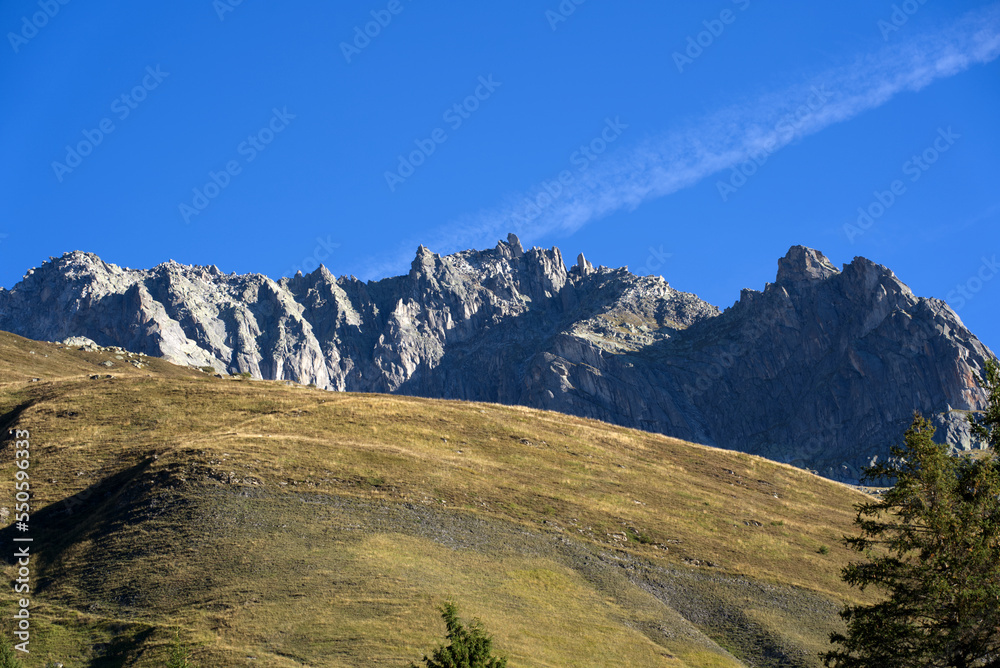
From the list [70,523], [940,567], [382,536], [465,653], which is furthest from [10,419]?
[940,567]

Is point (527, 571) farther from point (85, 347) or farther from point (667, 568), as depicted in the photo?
point (85, 347)

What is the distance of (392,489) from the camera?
2424 inches

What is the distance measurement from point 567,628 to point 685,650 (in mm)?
7309

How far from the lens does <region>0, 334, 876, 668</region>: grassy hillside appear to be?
4216 cm

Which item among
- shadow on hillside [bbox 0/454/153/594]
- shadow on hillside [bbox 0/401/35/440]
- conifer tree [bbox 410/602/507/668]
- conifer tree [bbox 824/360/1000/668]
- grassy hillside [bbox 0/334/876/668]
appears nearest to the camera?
conifer tree [bbox 410/602/507/668]

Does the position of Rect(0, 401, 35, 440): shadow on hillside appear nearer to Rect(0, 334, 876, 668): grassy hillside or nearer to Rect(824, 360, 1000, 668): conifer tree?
Rect(0, 334, 876, 668): grassy hillside

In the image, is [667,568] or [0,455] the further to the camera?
[0,455]

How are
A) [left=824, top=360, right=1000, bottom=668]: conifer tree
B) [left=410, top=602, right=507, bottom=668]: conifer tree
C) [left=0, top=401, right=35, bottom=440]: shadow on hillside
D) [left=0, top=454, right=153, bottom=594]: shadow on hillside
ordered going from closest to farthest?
[left=410, top=602, right=507, bottom=668]: conifer tree, [left=824, top=360, right=1000, bottom=668]: conifer tree, [left=0, top=454, right=153, bottom=594]: shadow on hillside, [left=0, top=401, right=35, bottom=440]: shadow on hillside

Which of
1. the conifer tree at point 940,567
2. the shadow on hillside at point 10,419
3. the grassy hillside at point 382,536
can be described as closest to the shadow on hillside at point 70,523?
the grassy hillside at point 382,536

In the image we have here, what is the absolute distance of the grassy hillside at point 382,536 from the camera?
138 ft

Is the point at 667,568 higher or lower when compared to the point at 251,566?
higher

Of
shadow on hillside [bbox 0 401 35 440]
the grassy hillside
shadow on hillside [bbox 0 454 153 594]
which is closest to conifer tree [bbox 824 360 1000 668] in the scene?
the grassy hillside

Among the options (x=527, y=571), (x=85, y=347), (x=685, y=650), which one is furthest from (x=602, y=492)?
(x=85, y=347)

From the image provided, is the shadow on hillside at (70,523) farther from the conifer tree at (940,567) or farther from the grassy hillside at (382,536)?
the conifer tree at (940,567)
